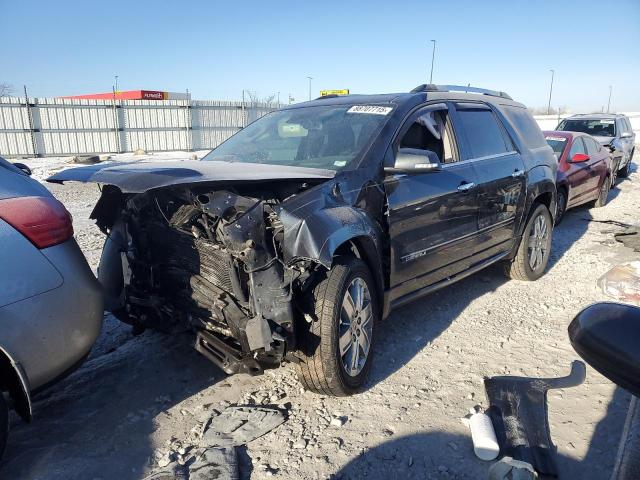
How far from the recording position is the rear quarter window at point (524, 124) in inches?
215

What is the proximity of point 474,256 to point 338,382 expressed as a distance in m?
2.12

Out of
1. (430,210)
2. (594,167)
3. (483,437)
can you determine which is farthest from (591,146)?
(483,437)

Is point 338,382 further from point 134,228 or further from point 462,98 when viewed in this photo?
point 462,98

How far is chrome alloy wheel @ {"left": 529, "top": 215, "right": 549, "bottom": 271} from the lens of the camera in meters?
5.60

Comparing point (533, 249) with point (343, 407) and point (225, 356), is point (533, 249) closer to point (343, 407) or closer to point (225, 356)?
point (343, 407)

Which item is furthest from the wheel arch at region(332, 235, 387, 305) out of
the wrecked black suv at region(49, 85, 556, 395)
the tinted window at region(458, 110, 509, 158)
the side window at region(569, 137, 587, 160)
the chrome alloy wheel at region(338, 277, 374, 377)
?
the side window at region(569, 137, 587, 160)

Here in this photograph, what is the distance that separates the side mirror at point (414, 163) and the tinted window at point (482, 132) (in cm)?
118

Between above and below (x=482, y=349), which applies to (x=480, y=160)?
above

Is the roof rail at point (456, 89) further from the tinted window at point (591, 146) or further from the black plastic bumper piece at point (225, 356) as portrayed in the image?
the tinted window at point (591, 146)

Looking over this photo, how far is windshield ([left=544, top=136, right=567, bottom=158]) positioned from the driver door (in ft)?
17.4

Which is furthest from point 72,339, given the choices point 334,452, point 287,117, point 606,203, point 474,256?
point 606,203

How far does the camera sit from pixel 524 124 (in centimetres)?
572

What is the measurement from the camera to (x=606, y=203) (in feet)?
36.3

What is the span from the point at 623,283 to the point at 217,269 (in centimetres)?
441
